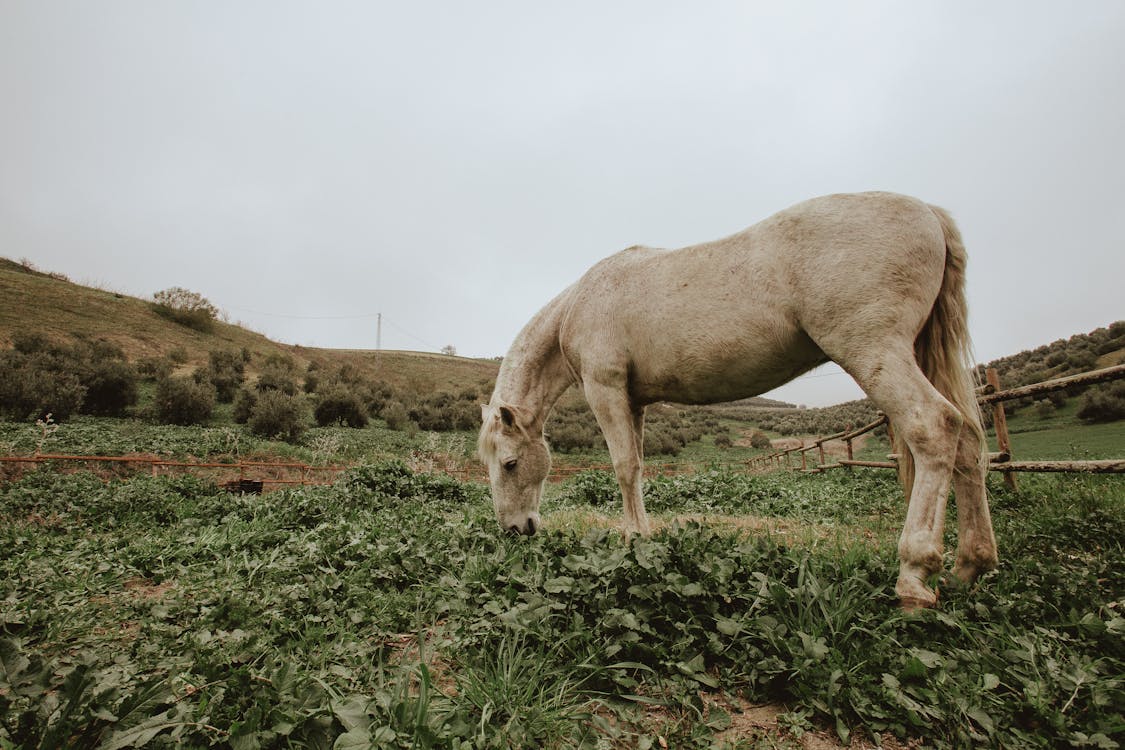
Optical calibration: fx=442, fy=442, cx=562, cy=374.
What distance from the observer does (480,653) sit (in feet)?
→ 6.66

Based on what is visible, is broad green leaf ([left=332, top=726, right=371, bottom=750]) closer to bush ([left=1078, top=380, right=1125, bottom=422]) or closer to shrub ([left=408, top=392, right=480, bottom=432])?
bush ([left=1078, top=380, right=1125, bottom=422])

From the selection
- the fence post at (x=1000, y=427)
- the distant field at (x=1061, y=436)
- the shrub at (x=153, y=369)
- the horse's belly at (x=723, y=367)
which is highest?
the shrub at (x=153, y=369)

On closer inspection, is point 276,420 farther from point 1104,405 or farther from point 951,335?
point 1104,405

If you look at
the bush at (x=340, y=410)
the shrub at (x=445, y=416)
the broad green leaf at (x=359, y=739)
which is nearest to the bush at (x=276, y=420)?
the bush at (x=340, y=410)

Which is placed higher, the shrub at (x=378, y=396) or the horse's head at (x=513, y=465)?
the shrub at (x=378, y=396)

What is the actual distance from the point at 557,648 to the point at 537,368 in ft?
11.5

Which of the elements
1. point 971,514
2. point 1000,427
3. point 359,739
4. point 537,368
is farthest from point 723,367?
point 1000,427

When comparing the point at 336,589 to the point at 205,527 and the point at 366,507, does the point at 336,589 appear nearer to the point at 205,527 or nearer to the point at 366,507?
the point at 205,527

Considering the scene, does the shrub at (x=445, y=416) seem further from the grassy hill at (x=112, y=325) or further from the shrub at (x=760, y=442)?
the shrub at (x=760, y=442)

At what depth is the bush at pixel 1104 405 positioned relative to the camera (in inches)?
601

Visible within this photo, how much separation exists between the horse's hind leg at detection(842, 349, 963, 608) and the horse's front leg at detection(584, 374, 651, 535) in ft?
6.57

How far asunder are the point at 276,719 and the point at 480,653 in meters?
0.81

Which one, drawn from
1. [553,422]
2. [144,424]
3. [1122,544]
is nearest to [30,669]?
[1122,544]

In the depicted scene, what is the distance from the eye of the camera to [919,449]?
2629 millimetres
